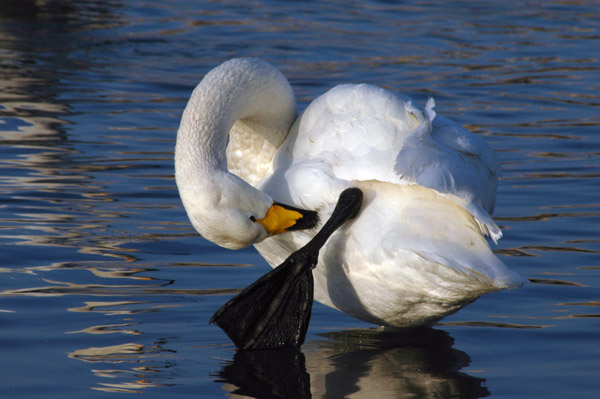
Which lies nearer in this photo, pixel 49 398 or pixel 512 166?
pixel 49 398

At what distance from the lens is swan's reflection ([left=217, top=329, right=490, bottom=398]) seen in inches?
161

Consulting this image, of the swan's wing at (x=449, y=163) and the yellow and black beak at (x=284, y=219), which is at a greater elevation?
the swan's wing at (x=449, y=163)

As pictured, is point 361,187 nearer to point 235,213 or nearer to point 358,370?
point 235,213

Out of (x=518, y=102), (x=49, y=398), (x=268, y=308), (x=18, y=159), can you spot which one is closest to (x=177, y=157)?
(x=268, y=308)

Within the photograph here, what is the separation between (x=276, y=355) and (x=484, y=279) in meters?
0.99

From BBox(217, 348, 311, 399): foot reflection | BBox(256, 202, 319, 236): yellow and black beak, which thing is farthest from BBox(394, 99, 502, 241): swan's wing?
BBox(217, 348, 311, 399): foot reflection

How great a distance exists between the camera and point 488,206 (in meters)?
5.07

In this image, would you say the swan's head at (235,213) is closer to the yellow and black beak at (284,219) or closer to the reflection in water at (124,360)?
the yellow and black beak at (284,219)

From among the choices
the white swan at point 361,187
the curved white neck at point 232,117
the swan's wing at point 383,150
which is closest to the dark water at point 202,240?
the white swan at point 361,187

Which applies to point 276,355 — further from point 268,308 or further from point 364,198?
point 364,198

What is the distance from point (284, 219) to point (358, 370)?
26.4 inches

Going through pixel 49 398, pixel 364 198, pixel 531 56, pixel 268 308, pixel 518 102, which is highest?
pixel 531 56

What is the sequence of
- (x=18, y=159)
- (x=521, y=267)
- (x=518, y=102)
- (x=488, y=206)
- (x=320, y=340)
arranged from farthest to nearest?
(x=518, y=102) → (x=18, y=159) → (x=521, y=267) → (x=488, y=206) → (x=320, y=340)

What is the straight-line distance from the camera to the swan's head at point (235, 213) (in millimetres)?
4215
